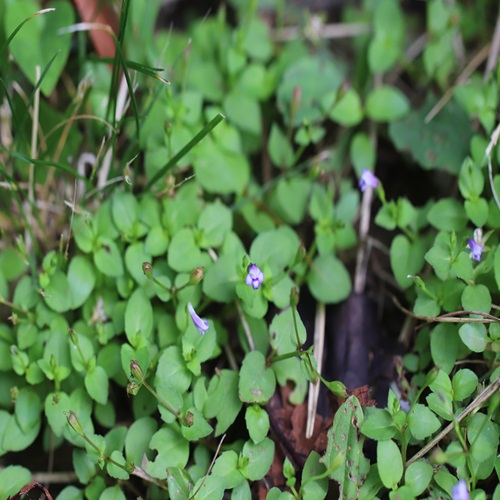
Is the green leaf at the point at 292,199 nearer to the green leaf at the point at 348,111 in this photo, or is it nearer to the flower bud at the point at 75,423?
the green leaf at the point at 348,111

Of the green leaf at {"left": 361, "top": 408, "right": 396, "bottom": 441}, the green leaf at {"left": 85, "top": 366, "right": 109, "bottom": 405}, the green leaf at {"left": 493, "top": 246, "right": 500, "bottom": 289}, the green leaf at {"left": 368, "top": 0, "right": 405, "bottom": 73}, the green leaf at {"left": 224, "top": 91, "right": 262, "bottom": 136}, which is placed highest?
the green leaf at {"left": 368, "top": 0, "right": 405, "bottom": 73}

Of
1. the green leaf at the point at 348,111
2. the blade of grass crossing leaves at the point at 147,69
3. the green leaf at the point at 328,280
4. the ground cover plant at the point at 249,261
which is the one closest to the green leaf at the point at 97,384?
the ground cover plant at the point at 249,261

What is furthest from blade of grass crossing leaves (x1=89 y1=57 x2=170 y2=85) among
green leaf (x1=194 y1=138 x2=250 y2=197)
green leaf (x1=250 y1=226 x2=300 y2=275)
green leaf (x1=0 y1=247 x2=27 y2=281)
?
green leaf (x1=0 y1=247 x2=27 y2=281)

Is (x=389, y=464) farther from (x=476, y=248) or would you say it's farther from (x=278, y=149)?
(x=278, y=149)

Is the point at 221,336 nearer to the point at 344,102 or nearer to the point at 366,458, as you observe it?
the point at 366,458

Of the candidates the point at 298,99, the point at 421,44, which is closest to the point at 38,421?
the point at 298,99

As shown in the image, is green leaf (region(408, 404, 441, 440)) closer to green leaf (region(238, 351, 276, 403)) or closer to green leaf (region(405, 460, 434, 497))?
green leaf (region(405, 460, 434, 497))

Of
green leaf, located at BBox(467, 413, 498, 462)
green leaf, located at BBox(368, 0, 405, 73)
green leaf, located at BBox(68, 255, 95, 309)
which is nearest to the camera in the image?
green leaf, located at BBox(467, 413, 498, 462)
